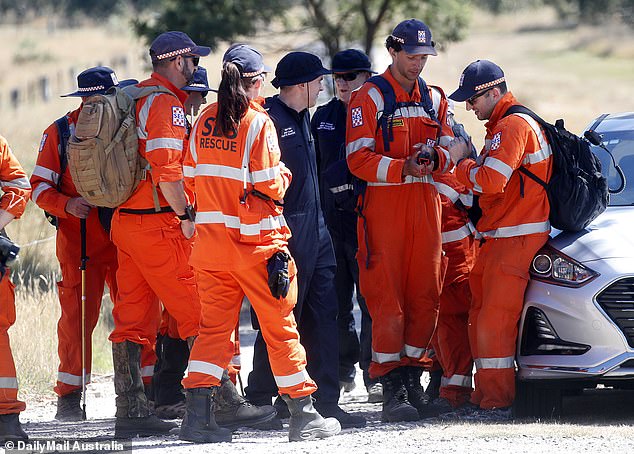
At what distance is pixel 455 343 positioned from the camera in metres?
7.77

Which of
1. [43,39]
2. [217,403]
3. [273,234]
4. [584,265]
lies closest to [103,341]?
[217,403]

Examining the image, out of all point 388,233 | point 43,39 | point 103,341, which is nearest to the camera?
point 388,233

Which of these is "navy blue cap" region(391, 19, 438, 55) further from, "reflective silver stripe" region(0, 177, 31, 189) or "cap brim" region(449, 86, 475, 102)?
"reflective silver stripe" region(0, 177, 31, 189)

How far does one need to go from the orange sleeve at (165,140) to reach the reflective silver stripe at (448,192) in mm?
1756

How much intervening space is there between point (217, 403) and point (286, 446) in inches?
30.7

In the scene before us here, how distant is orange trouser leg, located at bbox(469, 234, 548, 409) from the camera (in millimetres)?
7059

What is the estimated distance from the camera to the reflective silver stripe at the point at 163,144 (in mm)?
6707

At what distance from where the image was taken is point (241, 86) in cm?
648

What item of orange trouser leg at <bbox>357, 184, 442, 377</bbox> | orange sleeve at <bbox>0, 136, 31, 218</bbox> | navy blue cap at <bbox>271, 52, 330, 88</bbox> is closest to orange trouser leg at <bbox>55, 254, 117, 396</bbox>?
orange sleeve at <bbox>0, 136, 31, 218</bbox>

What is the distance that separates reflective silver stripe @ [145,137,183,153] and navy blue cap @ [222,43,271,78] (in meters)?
0.55

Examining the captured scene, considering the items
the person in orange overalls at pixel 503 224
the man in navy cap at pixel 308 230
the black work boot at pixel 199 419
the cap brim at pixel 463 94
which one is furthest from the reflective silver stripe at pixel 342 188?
the black work boot at pixel 199 419

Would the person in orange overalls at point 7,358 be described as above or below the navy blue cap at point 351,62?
below

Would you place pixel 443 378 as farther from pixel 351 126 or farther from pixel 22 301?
pixel 22 301

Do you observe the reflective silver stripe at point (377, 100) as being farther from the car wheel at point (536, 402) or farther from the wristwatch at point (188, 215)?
the car wheel at point (536, 402)
